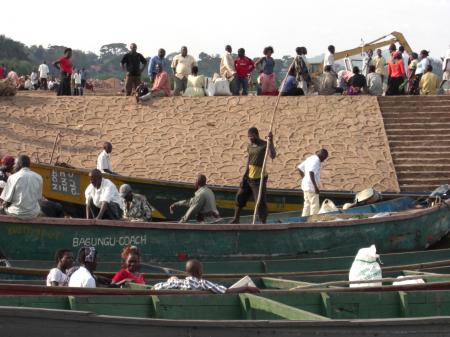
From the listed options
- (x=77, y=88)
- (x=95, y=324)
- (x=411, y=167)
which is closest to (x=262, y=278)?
(x=95, y=324)

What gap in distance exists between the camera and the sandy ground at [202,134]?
2267cm

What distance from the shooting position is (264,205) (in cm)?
1641

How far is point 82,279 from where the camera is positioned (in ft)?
36.3

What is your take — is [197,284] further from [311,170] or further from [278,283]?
[311,170]

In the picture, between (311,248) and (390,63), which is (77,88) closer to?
(390,63)

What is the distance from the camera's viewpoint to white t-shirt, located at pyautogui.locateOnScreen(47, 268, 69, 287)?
1150cm

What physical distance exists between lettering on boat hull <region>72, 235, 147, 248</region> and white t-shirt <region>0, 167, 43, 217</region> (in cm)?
62

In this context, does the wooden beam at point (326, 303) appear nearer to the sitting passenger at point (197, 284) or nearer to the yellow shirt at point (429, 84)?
the sitting passenger at point (197, 284)

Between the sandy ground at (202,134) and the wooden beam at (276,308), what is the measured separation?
1162cm

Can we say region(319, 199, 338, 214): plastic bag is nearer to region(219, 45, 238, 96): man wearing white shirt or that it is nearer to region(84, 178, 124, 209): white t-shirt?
region(84, 178, 124, 209): white t-shirt

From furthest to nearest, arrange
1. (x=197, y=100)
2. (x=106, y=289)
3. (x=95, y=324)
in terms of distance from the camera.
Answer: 1. (x=197, y=100)
2. (x=106, y=289)
3. (x=95, y=324)

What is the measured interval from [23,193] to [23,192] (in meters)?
0.02

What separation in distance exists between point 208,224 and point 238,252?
0.58m

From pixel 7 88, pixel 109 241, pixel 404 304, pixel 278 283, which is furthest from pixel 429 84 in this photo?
pixel 404 304
